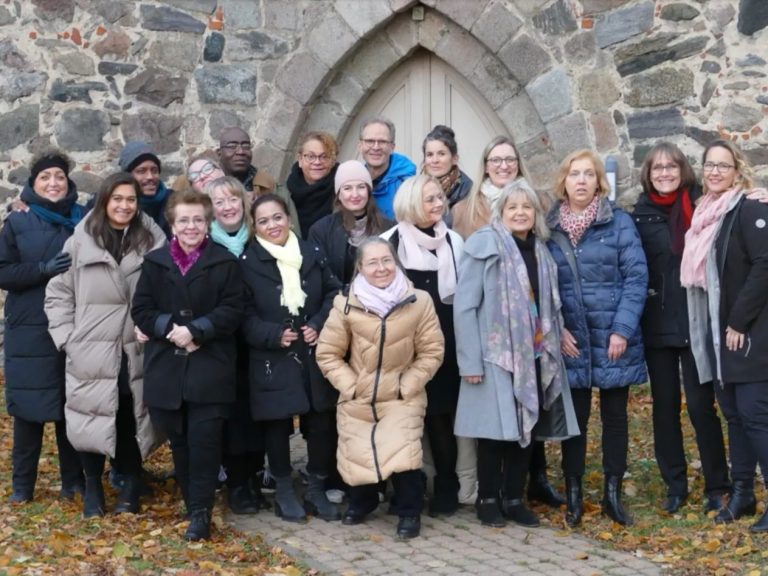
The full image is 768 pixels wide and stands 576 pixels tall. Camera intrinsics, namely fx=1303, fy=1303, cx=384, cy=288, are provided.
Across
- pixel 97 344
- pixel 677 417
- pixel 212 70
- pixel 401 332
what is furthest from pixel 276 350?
pixel 212 70

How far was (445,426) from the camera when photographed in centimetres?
647

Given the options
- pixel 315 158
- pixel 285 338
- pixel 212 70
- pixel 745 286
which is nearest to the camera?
pixel 745 286

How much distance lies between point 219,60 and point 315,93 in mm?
758

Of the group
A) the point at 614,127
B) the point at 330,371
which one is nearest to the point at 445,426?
the point at 330,371

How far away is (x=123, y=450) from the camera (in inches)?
254

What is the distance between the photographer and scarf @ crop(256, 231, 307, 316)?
6.27 meters

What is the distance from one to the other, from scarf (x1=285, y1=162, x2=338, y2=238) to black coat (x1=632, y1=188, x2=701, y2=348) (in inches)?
70.4

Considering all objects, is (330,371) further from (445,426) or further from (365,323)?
(445,426)

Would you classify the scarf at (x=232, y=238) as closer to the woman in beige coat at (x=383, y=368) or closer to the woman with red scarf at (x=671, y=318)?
the woman in beige coat at (x=383, y=368)

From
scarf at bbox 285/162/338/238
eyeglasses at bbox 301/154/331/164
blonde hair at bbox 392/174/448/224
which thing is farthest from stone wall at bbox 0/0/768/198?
blonde hair at bbox 392/174/448/224

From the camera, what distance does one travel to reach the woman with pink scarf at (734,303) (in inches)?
232

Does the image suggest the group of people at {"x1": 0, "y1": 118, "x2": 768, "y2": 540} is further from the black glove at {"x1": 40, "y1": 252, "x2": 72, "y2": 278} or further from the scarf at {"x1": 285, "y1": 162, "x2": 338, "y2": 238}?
the scarf at {"x1": 285, "y1": 162, "x2": 338, "y2": 238}

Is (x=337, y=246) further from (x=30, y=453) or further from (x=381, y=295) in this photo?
(x=30, y=453)

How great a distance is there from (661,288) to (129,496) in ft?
9.21
